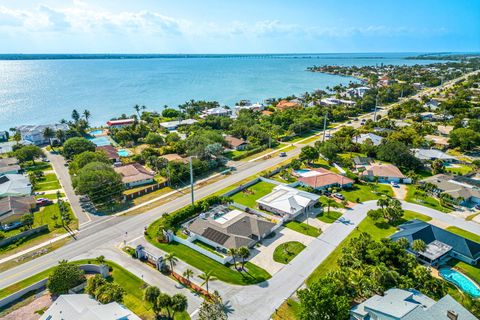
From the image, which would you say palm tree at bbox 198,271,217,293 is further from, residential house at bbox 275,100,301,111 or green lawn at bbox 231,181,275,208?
residential house at bbox 275,100,301,111

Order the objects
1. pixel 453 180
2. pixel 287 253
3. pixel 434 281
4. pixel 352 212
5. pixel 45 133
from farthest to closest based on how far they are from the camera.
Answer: pixel 45 133 → pixel 453 180 → pixel 352 212 → pixel 287 253 → pixel 434 281

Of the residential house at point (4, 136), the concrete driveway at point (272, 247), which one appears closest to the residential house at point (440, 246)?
the concrete driveway at point (272, 247)

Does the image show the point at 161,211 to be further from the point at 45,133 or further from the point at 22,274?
the point at 45,133

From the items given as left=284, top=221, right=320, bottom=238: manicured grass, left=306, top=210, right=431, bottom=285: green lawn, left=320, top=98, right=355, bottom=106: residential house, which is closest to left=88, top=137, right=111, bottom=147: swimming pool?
left=284, top=221, right=320, bottom=238: manicured grass

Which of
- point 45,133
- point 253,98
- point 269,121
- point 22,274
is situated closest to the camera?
point 22,274

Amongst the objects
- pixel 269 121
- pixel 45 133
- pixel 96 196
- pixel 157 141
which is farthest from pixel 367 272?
pixel 45 133
